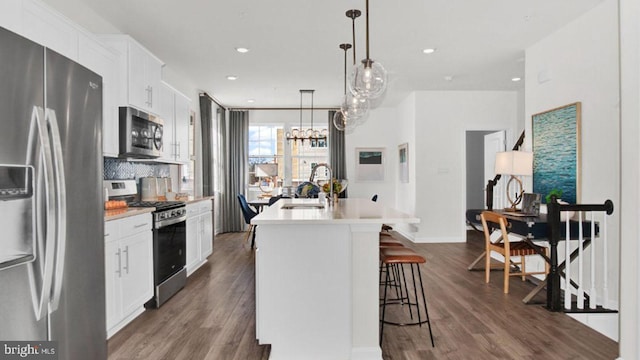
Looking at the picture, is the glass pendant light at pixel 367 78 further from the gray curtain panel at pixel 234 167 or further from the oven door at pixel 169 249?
the gray curtain panel at pixel 234 167

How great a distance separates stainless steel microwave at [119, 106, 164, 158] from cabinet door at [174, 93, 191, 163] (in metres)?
0.67

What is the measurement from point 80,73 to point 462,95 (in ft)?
20.5

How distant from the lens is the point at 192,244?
444cm

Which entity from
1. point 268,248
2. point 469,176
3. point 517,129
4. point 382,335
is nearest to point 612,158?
point 382,335

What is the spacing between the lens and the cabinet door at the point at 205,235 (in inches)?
189

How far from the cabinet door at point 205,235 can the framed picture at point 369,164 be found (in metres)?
4.05

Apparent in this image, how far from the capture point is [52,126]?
1.55 meters

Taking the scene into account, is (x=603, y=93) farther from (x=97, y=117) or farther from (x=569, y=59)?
(x=97, y=117)

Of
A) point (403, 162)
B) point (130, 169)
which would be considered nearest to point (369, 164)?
point (403, 162)

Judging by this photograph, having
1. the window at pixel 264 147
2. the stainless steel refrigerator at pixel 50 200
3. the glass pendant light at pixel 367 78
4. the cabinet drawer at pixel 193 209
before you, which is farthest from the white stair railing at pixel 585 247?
the window at pixel 264 147

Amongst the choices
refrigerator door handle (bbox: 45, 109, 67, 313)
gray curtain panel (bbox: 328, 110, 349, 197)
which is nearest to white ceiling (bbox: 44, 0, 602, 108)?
refrigerator door handle (bbox: 45, 109, 67, 313)

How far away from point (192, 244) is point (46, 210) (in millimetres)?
3031

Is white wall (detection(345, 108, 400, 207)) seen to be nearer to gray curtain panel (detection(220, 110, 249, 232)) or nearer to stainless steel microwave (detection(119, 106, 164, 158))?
gray curtain panel (detection(220, 110, 249, 232))

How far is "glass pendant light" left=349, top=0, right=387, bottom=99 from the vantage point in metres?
2.80
